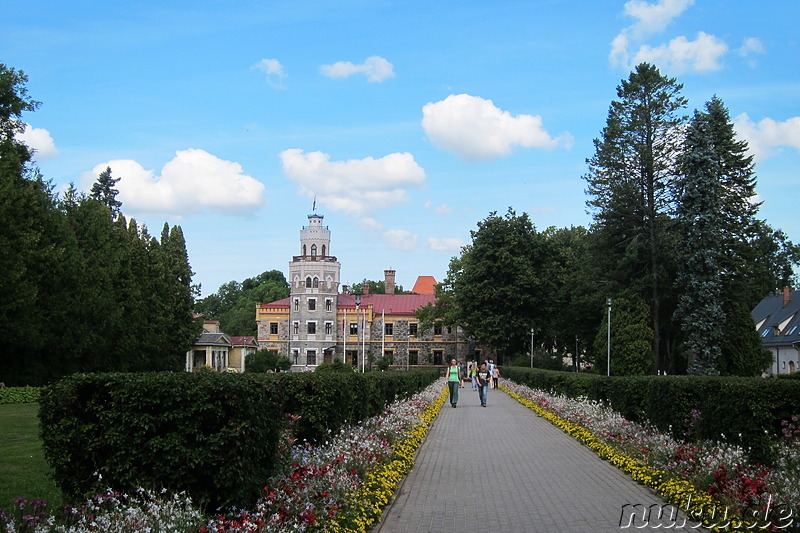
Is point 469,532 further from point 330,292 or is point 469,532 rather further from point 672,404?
point 330,292

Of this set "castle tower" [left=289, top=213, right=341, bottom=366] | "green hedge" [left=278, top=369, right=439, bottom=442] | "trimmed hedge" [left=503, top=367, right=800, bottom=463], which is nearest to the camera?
"trimmed hedge" [left=503, top=367, right=800, bottom=463]

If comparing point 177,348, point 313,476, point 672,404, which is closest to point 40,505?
point 313,476

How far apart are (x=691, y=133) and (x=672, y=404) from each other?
3300 centimetres

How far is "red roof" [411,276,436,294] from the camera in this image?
117 metres

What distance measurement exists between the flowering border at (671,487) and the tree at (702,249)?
2742cm

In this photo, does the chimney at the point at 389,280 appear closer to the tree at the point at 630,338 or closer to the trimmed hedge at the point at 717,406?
the tree at the point at 630,338

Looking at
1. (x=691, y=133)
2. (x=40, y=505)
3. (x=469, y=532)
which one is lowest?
(x=469, y=532)

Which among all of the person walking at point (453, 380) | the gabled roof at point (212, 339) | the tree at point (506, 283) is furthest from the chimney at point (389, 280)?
the person walking at point (453, 380)

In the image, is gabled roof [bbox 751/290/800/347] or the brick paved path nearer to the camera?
the brick paved path

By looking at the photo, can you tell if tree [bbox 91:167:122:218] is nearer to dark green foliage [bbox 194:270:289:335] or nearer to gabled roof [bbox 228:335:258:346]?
gabled roof [bbox 228:335:258:346]

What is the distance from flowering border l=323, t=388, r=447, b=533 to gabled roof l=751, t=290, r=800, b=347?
54.5 metres

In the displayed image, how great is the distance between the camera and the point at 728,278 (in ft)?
144

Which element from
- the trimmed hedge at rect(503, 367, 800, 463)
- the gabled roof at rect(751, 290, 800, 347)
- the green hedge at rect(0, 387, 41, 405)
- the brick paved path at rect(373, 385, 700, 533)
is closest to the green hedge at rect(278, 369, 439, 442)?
the brick paved path at rect(373, 385, 700, 533)

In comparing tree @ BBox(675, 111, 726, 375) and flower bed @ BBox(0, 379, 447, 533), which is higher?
tree @ BBox(675, 111, 726, 375)
